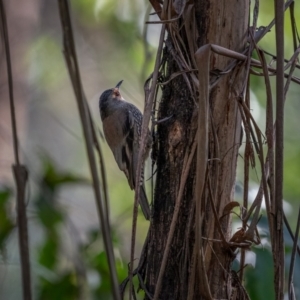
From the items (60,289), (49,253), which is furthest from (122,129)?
(60,289)

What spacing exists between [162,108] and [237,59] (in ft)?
0.97

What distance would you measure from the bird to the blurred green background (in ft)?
0.42

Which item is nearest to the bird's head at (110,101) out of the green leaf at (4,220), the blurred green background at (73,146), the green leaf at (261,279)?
the blurred green background at (73,146)

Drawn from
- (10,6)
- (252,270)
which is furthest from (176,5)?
(10,6)

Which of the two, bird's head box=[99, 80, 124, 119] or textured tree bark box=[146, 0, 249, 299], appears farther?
bird's head box=[99, 80, 124, 119]

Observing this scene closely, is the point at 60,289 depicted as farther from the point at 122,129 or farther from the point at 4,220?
the point at 122,129

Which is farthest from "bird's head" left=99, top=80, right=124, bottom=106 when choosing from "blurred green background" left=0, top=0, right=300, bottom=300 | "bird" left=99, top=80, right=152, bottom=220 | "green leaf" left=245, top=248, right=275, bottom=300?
"green leaf" left=245, top=248, right=275, bottom=300

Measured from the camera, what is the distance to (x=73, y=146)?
682 centimetres

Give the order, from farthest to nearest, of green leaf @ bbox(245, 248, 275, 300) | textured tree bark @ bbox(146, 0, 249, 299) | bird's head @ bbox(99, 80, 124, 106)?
1. bird's head @ bbox(99, 80, 124, 106)
2. green leaf @ bbox(245, 248, 275, 300)
3. textured tree bark @ bbox(146, 0, 249, 299)

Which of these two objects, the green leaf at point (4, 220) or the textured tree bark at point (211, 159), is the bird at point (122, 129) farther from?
the textured tree bark at point (211, 159)

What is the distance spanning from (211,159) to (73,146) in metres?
5.50

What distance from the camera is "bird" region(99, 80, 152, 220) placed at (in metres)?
2.79

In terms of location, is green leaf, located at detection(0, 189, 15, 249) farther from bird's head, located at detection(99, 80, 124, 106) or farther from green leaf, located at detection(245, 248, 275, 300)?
green leaf, located at detection(245, 248, 275, 300)

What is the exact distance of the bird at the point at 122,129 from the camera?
2789 millimetres
